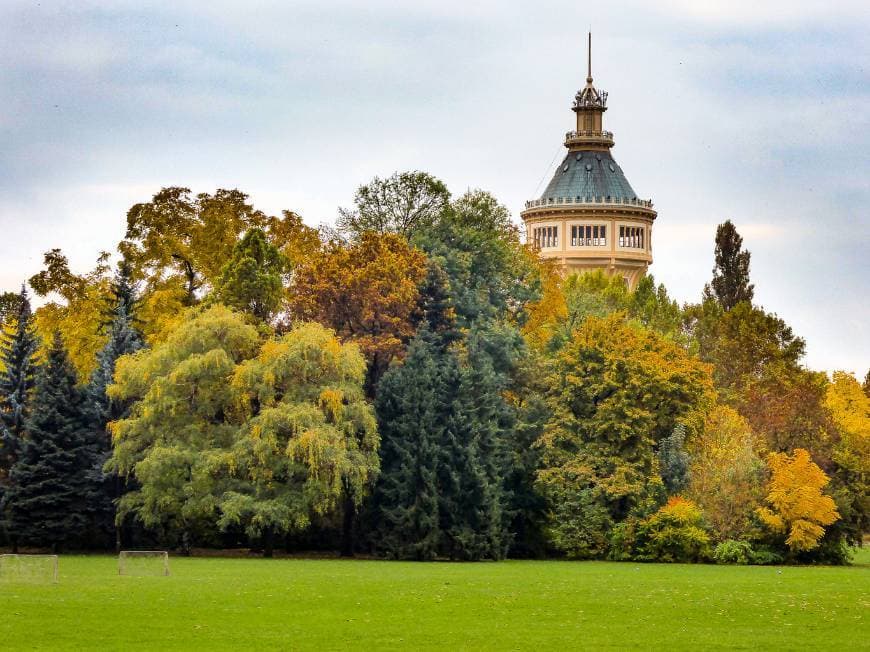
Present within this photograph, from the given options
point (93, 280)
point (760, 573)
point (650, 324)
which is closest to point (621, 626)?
point (760, 573)

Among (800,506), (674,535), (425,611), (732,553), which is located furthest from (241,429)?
(425,611)

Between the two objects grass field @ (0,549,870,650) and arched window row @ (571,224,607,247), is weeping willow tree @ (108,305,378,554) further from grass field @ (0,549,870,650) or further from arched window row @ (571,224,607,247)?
arched window row @ (571,224,607,247)

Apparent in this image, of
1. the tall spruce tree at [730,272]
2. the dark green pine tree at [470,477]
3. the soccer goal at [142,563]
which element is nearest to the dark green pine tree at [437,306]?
the dark green pine tree at [470,477]

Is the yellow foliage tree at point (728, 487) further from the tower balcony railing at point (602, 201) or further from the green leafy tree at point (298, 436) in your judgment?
the tower balcony railing at point (602, 201)

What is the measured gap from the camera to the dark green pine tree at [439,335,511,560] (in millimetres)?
69188

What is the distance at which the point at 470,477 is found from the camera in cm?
6938

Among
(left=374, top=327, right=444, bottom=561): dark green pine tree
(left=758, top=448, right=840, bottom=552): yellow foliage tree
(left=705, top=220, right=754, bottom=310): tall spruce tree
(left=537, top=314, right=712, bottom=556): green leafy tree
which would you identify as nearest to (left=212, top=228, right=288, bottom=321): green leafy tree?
(left=374, top=327, right=444, bottom=561): dark green pine tree

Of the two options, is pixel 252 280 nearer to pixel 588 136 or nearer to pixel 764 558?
pixel 764 558

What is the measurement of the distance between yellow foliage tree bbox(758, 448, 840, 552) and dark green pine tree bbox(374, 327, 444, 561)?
13.9 metres

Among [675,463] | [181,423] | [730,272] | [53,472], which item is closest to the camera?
[53,472]

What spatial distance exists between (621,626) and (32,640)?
480 inches

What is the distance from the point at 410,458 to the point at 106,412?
1288 centimetres

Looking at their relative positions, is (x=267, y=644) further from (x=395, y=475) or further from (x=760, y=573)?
(x=395, y=475)

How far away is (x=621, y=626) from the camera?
35.9 metres
